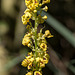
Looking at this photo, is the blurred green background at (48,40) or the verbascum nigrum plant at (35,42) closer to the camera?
the verbascum nigrum plant at (35,42)

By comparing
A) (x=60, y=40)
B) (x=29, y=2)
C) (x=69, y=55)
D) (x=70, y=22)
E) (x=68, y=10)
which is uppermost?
(x=29, y=2)

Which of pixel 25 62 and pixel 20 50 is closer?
pixel 25 62

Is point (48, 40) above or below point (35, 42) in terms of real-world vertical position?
below

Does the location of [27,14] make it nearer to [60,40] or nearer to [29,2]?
[29,2]

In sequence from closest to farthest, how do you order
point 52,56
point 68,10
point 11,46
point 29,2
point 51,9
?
point 29,2
point 52,56
point 51,9
point 68,10
point 11,46

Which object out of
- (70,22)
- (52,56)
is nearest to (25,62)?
(52,56)

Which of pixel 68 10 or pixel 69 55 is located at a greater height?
pixel 68 10

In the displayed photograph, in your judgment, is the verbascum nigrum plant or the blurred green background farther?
the blurred green background

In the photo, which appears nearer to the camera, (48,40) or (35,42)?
(35,42)
